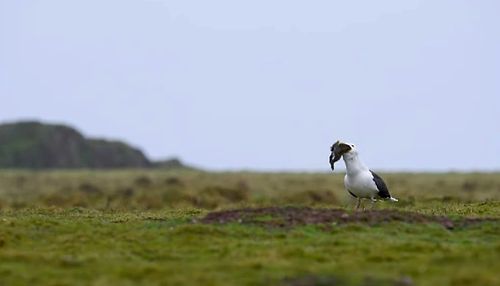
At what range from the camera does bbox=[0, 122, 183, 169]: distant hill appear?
13738cm

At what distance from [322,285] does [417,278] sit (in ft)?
5.49

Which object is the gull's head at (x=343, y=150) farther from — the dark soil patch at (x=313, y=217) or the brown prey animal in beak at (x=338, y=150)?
the dark soil patch at (x=313, y=217)

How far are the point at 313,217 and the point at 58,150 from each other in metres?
122

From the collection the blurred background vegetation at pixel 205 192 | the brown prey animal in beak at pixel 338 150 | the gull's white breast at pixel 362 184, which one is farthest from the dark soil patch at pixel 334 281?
the blurred background vegetation at pixel 205 192

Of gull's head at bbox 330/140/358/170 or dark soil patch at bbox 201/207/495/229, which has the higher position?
gull's head at bbox 330/140/358/170

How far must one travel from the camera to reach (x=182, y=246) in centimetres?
1703

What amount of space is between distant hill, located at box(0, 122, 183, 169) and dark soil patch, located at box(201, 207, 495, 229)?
11872cm

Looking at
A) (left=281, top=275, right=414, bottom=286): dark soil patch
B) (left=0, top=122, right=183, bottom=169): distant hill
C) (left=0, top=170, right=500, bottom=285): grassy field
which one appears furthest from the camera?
(left=0, top=122, right=183, bottom=169): distant hill

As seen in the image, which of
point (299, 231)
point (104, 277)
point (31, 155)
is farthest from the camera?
point (31, 155)

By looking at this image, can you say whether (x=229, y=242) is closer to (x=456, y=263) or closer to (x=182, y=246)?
(x=182, y=246)

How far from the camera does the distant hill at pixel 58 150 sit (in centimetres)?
13738

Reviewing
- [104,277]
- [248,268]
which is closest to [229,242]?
[248,268]

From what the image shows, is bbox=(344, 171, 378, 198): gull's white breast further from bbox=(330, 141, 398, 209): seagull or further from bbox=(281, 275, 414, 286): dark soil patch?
bbox=(281, 275, 414, 286): dark soil patch

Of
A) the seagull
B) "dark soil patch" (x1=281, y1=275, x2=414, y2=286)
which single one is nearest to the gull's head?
the seagull
